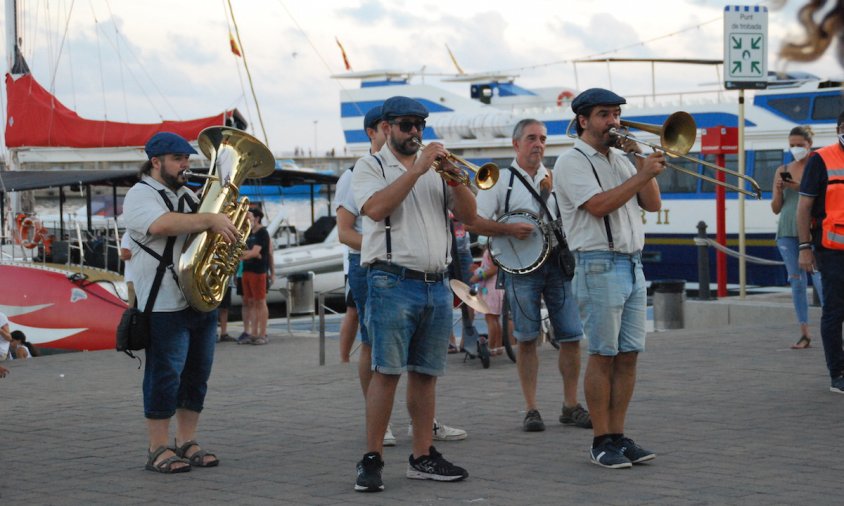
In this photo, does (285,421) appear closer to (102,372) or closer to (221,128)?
(221,128)

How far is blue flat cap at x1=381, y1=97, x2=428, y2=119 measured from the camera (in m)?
6.39

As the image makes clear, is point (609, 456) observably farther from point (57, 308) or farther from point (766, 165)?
point (766, 165)

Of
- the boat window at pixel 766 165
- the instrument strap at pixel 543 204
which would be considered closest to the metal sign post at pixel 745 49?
the instrument strap at pixel 543 204

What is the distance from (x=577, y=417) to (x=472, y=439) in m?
0.71

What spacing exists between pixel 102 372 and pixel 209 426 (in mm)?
4834

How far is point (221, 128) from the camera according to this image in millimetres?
7512

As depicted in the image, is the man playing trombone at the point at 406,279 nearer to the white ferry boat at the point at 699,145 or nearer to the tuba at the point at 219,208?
the tuba at the point at 219,208

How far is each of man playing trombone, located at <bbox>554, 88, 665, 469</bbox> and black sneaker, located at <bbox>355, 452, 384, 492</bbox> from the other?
120 centimetres

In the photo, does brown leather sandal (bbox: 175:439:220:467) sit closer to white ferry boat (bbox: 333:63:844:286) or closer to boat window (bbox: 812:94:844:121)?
white ferry boat (bbox: 333:63:844:286)

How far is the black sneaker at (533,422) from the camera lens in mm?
7839

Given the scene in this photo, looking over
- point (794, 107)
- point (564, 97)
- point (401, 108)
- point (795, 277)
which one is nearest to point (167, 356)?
point (401, 108)

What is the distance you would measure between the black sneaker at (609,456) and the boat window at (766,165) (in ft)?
68.0

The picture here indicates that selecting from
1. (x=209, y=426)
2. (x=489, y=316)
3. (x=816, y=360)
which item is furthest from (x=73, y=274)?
(x=816, y=360)

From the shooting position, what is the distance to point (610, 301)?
6738mm
